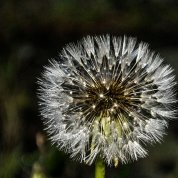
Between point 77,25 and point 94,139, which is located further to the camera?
point 77,25

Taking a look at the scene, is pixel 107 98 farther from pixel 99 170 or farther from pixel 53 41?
pixel 53 41

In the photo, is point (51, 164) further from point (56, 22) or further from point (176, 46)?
point (56, 22)

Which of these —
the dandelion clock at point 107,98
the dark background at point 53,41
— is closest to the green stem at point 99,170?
the dandelion clock at point 107,98

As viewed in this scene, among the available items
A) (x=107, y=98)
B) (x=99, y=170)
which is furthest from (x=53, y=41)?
(x=99, y=170)

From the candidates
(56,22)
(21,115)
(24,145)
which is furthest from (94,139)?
(56,22)

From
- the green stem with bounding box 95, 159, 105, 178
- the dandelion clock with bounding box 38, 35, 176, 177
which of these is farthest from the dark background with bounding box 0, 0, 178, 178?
the green stem with bounding box 95, 159, 105, 178
